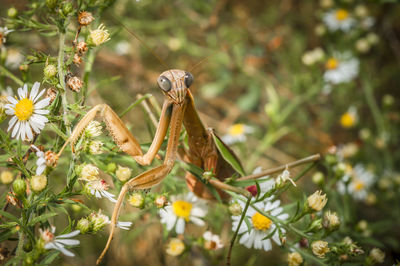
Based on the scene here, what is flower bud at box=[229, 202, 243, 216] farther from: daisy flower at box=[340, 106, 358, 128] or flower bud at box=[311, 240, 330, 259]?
daisy flower at box=[340, 106, 358, 128]

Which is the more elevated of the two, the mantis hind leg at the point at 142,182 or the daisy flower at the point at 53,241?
the mantis hind leg at the point at 142,182

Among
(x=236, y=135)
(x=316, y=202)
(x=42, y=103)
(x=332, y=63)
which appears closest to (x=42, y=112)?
(x=42, y=103)

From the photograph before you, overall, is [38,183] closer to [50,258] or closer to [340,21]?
[50,258]

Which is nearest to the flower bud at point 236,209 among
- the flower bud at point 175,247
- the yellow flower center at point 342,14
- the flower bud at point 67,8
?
the flower bud at point 175,247

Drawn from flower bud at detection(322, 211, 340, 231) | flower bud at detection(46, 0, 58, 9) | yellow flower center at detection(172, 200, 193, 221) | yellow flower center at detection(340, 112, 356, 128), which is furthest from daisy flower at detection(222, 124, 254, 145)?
flower bud at detection(46, 0, 58, 9)

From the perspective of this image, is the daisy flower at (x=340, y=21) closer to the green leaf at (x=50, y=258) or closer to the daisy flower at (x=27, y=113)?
the daisy flower at (x=27, y=113)
